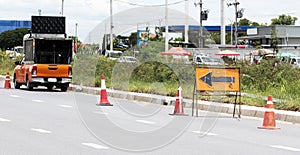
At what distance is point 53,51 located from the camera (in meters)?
33.5

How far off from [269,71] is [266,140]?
1241 cm

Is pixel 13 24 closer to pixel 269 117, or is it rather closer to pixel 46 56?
pixel 46 56

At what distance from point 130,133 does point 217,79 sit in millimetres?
4596

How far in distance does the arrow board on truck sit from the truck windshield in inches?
606

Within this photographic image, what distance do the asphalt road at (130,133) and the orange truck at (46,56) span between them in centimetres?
1000

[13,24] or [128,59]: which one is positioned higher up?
[13,24]

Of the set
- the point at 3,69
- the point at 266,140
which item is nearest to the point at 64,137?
the point at 266,140

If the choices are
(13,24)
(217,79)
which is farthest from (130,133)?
(13,24)

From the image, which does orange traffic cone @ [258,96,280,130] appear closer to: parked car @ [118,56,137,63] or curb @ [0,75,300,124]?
curb @ [0,75,300,124]

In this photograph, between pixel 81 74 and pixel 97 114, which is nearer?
pixel 97 114

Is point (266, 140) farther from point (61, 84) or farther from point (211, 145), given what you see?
point (61, 84)

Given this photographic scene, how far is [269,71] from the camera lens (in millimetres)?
26438

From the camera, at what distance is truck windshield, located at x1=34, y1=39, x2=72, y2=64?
3312 cm

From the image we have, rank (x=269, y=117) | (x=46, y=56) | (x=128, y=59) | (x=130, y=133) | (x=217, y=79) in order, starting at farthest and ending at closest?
(x=128, y=59)
(x=46, y=56)
(x=217, y=79)
(x=269, y=117)
(x=130, y=133)
